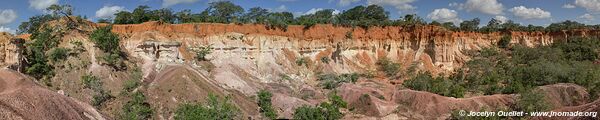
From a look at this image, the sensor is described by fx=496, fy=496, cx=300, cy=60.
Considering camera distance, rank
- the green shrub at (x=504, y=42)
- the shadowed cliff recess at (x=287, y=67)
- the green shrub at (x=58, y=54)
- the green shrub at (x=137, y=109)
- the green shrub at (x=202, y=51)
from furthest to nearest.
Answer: the green shrub at (x=504, y=42) < the green shrub at (x=202, y=51) < the green shrub at (x=58, y=54) < the shadowed cliff recess at (x=287, y=67) < the green shrub at (x=137, y=109)

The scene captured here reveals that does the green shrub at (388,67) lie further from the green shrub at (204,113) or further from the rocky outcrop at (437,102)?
the green shrub at (204,113)

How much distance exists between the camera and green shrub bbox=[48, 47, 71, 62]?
102 ft

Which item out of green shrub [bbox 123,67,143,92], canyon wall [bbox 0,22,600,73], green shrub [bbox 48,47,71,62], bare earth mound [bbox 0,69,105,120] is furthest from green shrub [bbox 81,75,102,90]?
canyon wall [bbox 0,22,600,73]

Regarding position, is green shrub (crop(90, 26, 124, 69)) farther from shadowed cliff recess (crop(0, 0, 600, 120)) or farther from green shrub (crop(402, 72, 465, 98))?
green shrub (crop(402, 72, 465, 98))

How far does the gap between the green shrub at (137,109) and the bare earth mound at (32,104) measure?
6.58ft

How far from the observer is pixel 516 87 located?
115 feet

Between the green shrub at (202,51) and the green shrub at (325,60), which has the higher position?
the green shrub at (202,51)

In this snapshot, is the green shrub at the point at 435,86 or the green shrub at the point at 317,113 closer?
the green shrub at the point at 317,113

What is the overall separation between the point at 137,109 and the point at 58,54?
9.58 metres

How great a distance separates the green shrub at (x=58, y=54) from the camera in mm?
31094

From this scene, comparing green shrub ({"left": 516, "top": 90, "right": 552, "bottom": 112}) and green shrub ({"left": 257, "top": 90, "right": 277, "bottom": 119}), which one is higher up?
green shrub ({"left": 516, "top": 90, "right": 552, "bottom": 112})

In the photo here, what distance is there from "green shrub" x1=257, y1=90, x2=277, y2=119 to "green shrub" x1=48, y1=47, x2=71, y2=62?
1278 cm

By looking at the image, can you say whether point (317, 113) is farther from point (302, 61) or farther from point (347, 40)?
point (347, 40)

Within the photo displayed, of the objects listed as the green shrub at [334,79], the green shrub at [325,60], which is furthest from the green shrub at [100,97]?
the green shrub at [325,60]
